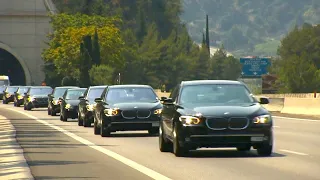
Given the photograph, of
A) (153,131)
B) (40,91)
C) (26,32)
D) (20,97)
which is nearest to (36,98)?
(40,91)

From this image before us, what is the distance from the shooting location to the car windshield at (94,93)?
38616mm

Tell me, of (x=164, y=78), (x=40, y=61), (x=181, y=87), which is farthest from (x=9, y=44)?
(x=181, y=87)

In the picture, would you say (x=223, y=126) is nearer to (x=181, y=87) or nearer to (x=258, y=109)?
(x=258, y=109)

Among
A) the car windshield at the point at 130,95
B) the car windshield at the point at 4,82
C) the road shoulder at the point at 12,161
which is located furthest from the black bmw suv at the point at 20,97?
the road shoulder at the point at 12,161

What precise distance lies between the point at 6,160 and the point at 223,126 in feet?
13.4

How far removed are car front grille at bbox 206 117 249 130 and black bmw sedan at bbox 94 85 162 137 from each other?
9549mm

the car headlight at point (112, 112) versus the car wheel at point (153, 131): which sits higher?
the car headlight at point (112, 112)

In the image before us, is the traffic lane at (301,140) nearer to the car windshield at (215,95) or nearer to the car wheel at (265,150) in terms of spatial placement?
the car wheel at (265,150)

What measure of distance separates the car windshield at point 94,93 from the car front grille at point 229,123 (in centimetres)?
1865

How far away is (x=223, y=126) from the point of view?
1983 cm

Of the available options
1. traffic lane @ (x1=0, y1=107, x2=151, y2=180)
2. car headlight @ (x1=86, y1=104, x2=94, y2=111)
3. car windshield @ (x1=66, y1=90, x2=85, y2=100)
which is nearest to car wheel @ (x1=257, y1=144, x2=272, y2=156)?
traffic lane @ (x1=0, y1=107, x2=151, y2=180)

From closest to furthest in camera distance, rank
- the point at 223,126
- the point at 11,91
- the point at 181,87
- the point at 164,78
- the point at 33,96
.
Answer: the point at 223,126
the point at 181,87
the point at 33,96
the point at 11,91
the point at 164,78

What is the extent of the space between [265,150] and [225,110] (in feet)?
3.64

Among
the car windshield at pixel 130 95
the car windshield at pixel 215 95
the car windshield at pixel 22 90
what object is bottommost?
the car windshield at pixel 22 90
